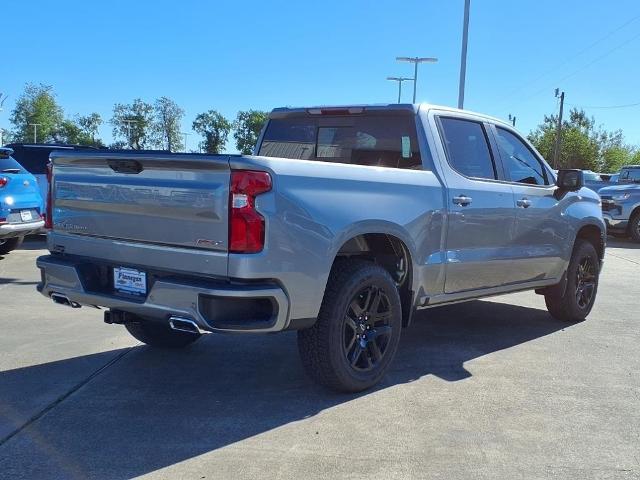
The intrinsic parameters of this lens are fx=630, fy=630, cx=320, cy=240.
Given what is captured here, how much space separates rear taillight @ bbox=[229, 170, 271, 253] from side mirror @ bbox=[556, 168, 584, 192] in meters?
3.66

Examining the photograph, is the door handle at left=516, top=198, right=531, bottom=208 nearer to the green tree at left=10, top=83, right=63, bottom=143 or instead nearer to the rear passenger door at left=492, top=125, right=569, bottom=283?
the rear passenger door at left=492, top=125, right=569, bottom=283

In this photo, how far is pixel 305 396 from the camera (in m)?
4.20

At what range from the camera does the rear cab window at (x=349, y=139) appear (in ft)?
16.0

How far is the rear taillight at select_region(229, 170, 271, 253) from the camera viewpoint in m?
3.40

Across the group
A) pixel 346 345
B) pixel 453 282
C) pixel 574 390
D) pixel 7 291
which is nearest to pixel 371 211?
pixel 346 345

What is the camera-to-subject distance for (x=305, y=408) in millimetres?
3988

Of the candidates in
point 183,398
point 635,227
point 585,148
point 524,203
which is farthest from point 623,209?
point 585,148

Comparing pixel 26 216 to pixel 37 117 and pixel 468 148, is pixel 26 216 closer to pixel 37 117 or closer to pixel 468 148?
pixel 468 148

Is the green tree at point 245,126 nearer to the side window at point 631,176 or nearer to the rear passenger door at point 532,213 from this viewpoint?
the side window at point 631,176

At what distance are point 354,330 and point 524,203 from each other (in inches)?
88.8

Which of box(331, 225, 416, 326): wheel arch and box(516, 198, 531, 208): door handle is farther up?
box(516, 198, 531, 208): door handle

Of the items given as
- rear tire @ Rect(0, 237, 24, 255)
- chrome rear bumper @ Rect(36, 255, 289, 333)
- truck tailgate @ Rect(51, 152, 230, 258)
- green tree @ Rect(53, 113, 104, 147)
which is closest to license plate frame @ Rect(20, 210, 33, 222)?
rear tire @ Rect(0, 237, 24, 255)

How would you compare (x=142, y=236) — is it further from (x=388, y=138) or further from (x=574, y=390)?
(x=574, y=390)

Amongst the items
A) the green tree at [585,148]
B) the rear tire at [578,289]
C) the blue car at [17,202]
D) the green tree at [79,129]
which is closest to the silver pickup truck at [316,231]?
the rear tire at [578,289]
